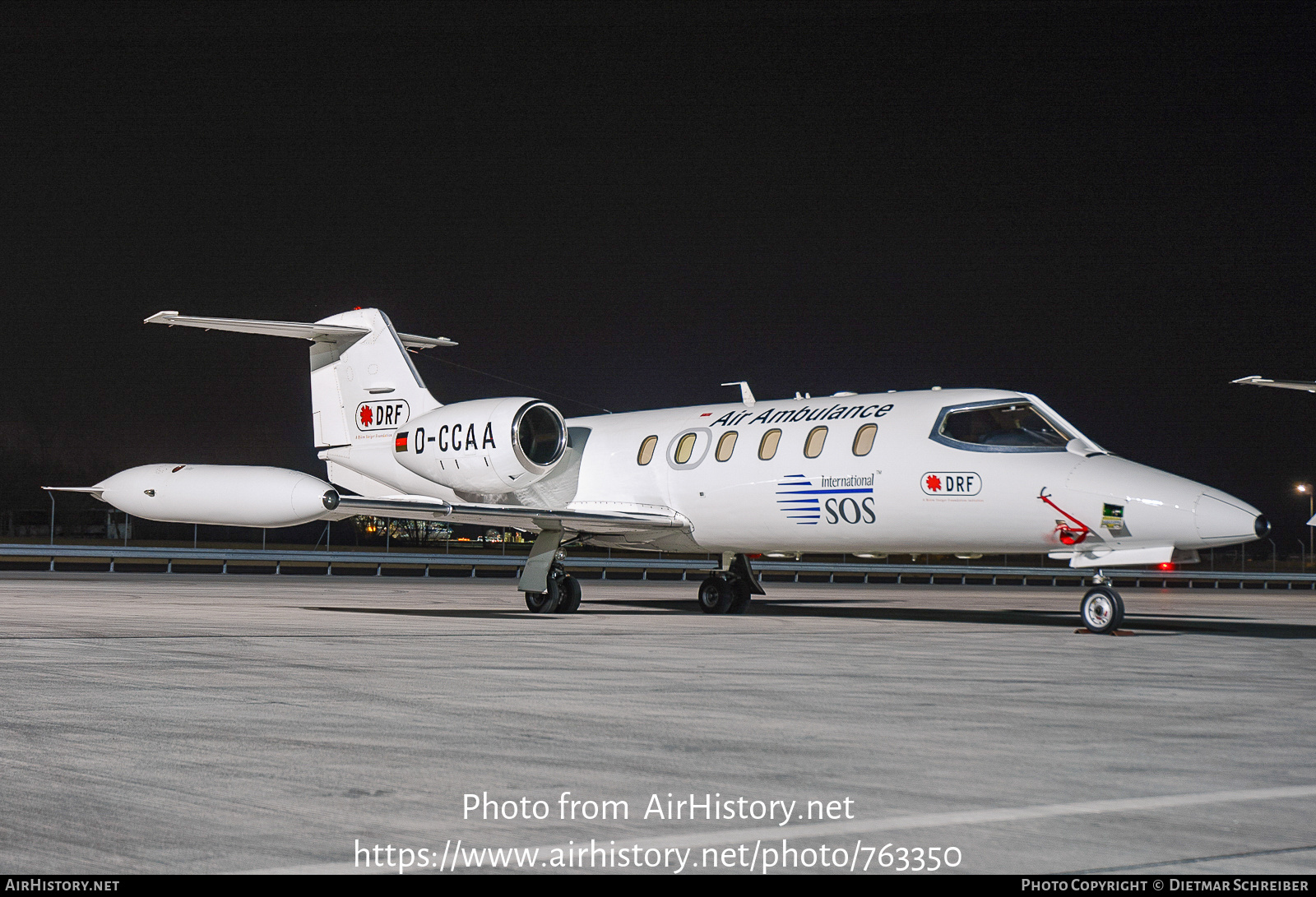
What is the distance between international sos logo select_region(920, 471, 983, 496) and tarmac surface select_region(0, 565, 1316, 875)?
2.35 m

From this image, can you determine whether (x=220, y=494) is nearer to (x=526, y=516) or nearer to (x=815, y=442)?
(x=526, y=516)

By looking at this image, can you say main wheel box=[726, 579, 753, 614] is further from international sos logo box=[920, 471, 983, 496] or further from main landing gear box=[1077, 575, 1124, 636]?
main landing gear box=[1077, 575, 1124, 636]

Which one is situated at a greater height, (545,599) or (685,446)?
(685,446)

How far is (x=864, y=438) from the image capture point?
1711 cm

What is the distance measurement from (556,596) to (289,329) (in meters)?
6.40

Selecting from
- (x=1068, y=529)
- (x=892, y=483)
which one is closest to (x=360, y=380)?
(x=892, y=483)

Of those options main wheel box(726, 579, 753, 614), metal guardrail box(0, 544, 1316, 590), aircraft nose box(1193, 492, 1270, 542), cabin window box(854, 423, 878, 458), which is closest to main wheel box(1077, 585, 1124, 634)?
aircraft nose box(1193, 492, 1270, 542)

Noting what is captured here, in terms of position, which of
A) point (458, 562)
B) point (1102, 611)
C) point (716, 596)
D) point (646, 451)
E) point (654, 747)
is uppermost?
point (646, 451)

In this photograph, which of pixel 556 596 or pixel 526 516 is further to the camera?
pixel 556 596

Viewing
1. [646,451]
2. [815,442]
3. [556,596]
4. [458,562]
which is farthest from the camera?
[458,562]

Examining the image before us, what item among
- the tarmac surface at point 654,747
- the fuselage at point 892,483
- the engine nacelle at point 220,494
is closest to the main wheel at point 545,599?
the fuselage at point 892,483

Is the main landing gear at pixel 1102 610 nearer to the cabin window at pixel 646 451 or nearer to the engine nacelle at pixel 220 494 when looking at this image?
the cabin window at pixel 646 451

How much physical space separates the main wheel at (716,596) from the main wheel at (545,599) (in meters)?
2.37
